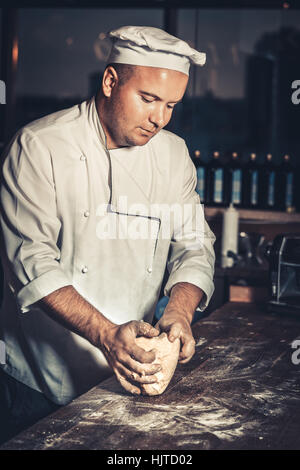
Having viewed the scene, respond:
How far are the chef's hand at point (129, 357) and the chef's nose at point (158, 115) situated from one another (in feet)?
1.95

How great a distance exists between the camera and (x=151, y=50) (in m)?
1.84

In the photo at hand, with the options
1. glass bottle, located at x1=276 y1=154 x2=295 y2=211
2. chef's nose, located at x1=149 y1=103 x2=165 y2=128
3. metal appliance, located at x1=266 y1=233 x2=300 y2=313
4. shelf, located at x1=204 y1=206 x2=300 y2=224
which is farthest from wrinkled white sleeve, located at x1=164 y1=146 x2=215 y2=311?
glass bottle, located at x1=276 y1=154 x2=295 y2=211

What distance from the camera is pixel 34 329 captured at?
2133 mm

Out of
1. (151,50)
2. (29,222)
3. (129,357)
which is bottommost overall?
(129,357)

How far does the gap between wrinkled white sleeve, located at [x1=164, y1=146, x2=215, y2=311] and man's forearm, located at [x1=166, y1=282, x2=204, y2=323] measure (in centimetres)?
2

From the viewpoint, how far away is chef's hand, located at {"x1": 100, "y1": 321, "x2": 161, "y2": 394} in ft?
5.27

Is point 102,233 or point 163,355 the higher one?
point 102,233

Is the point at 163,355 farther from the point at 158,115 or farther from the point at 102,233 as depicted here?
the point at 158,115

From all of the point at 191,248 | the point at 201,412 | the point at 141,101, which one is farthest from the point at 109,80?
the point at 201,412

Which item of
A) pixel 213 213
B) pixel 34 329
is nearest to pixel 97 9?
pixel 213 213

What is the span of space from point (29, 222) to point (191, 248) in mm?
596

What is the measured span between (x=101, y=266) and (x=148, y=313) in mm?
285

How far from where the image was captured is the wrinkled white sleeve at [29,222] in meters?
1.75

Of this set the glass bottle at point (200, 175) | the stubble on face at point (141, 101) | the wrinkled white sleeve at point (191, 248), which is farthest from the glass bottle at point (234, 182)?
the stubble on face at point (141, 101)
